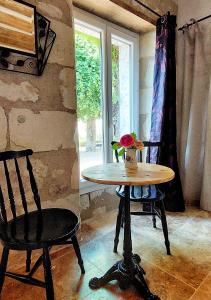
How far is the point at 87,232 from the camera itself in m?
2.06

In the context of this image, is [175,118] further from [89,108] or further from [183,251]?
[183,251]

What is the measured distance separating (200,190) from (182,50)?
5.48 feet

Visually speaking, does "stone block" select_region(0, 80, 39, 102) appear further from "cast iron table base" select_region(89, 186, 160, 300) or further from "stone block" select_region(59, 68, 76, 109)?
"cast iron table base" select_region(89, 186, 160, 300)

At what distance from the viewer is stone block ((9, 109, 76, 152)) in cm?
149

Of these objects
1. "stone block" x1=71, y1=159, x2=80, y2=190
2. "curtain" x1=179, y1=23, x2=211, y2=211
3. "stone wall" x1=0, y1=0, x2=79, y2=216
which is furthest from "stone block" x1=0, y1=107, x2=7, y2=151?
"curtain" x1=179, y1=23, x2=211, y2=211

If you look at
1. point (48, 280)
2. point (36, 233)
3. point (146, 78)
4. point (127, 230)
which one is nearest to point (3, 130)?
point (36, 233)

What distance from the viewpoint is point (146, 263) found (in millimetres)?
1604

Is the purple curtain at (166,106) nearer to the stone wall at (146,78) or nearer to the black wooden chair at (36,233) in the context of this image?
the stone wall at (146,78)

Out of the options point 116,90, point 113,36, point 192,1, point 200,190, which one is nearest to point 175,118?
point 116,90

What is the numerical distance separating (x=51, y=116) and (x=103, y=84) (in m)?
0.96

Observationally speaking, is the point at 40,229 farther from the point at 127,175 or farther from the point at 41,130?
the point at 41,130

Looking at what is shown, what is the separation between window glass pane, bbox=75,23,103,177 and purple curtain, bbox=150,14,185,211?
2.10 feet

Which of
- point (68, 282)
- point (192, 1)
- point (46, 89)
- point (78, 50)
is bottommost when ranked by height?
point (68, 282)

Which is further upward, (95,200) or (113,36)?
(113,36)
